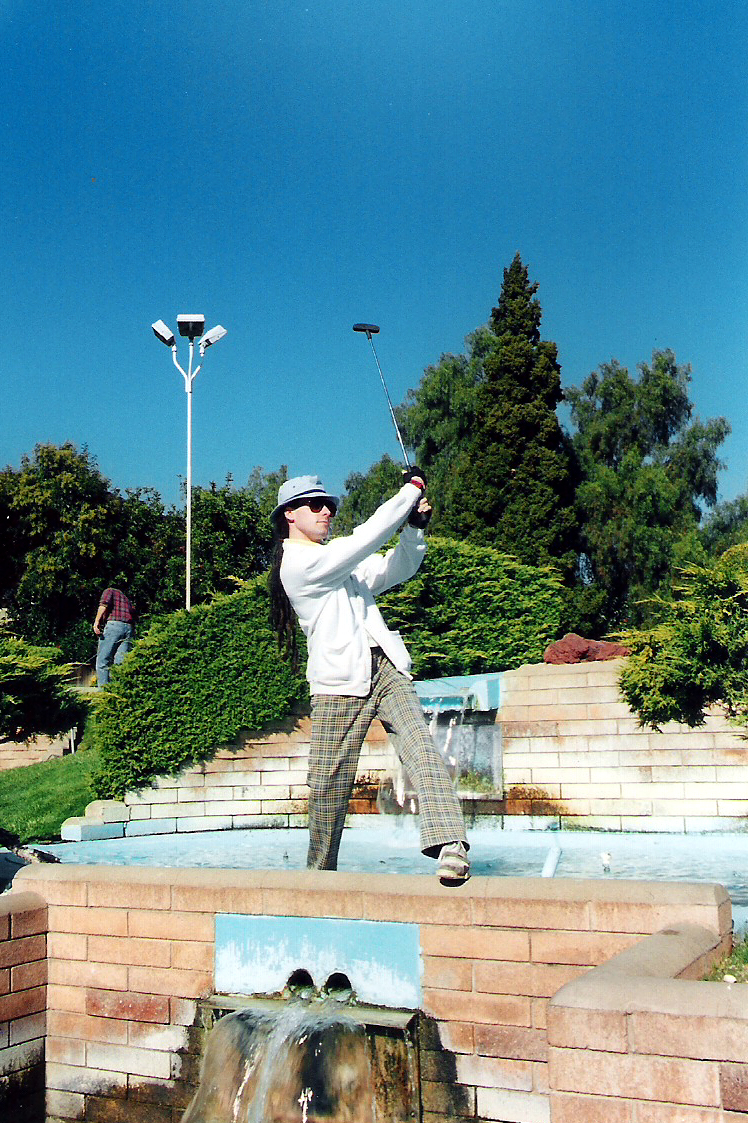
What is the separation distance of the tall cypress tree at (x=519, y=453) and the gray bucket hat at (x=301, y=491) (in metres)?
17.8

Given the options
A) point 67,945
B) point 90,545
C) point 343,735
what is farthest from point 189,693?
point 90,545

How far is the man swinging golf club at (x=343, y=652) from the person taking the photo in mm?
4070

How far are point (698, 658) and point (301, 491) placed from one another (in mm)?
5740

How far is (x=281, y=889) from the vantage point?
4.05 meters

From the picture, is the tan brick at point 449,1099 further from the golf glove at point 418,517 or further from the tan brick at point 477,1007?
the golf glove at point 418,517

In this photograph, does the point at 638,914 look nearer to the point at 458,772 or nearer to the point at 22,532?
the point at 458,772

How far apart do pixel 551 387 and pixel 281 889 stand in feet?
66.0

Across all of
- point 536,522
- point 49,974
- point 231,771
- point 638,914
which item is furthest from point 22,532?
point 638,914

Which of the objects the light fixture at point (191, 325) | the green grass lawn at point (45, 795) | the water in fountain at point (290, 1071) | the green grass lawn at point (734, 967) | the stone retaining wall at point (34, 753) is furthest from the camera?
the light fixture at point (191, 325)

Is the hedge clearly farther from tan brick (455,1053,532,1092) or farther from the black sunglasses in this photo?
tan brick (455,1053,532,1092)

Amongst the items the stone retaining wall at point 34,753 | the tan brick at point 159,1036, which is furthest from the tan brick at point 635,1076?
the stone retaining wall at point 34,753

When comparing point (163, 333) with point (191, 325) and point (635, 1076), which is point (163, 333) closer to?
point (191, 325)

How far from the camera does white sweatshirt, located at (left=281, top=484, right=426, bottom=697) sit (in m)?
4.07

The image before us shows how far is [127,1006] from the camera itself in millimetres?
4312
